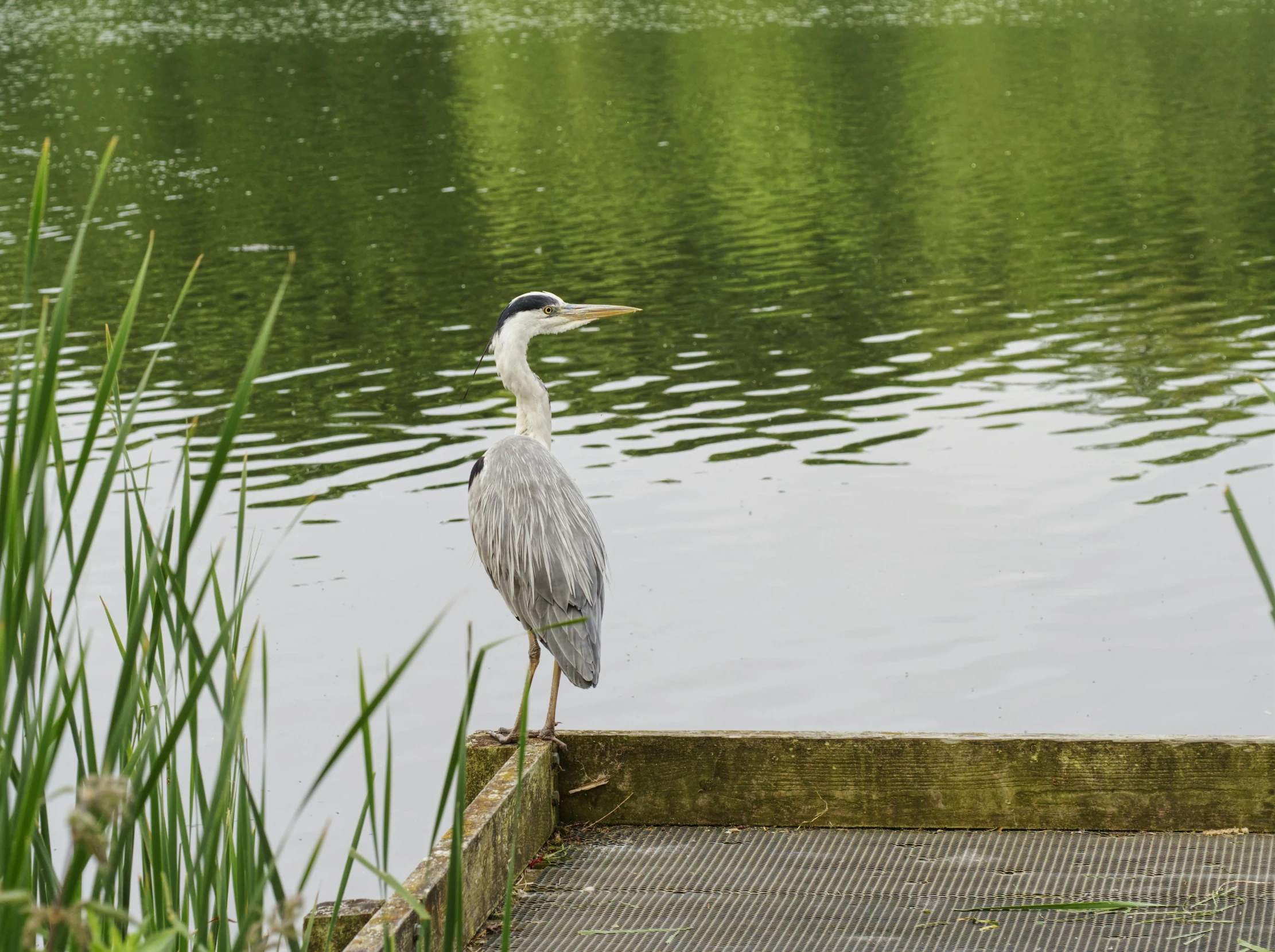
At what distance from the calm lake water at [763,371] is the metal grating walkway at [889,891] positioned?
2606mm

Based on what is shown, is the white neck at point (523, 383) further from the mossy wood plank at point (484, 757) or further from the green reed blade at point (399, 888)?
the green reed blade at point (399, 888)

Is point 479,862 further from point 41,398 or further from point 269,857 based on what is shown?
point 41,398

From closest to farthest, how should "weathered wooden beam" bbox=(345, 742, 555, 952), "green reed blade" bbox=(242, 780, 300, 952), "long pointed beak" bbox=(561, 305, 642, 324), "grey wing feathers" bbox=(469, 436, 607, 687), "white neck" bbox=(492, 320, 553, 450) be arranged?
1. "green reed blade" bbox=(242, 780, 300, 952)
2. "weathered wooden beam" bbox=(345, 742, 555, 952)
3. "grey wing feathers" bbox=(469, 436, 607, 687)
4. "white neck" bbox=(492, 320, 553, 450)
5. "long pointed beak" bbox=(561, 305, 642, 324)

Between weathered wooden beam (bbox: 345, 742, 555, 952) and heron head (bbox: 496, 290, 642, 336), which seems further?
heron head (bbox: 496, 290, 642, 336)

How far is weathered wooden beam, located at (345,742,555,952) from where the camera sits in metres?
3.51

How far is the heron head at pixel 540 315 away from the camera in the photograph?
17.8ft

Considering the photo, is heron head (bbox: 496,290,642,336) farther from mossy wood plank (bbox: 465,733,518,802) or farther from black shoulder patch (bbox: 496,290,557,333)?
mossy wood plank (bbox: 465,733,518,802)

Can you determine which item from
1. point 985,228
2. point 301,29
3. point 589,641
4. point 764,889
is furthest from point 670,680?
point 301,29

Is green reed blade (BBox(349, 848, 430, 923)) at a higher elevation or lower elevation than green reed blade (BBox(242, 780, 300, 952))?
higher

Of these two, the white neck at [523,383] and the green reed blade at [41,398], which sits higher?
the green reed blade at [41,398]

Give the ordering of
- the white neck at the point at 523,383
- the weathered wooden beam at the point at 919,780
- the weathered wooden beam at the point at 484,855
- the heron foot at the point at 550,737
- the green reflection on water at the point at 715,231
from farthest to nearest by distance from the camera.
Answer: the green reflection on water at the point at 715,231 → the white neck at the point at 523,383 → the heron foot at the point at 550,737 → the weathered wooden beam at the point at 919,780 → the weathered wooden beam at the point at 484,855

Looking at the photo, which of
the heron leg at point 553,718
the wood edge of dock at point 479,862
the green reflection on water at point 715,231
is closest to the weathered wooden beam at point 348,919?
the wood edge of dock at point 479,862

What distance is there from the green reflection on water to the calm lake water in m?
0.07

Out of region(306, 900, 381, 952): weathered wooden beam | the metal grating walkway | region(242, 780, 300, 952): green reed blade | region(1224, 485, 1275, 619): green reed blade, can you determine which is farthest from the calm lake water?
region(1224, 485, 1275, 619): green reed blade
